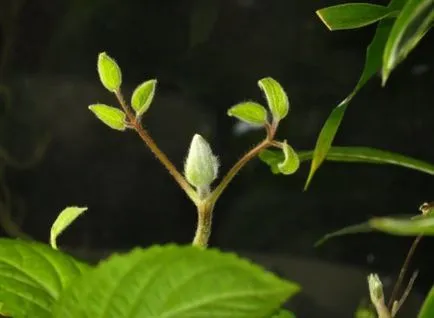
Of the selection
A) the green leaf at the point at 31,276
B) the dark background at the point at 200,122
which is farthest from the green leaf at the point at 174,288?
the dark background at the point at 200,122

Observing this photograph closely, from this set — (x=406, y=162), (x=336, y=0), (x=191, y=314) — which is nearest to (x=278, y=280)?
(x=191, y=314)

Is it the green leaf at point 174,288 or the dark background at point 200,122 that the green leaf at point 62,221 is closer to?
the green leaf at point 174,288

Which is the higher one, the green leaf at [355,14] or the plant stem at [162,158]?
the green leaf at [355,14]

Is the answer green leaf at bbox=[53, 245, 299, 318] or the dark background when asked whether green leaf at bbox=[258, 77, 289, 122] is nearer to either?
green leaf at bbox=[53, 245, 299, 318]

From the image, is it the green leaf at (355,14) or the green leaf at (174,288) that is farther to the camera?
the green leaf at (355,14)

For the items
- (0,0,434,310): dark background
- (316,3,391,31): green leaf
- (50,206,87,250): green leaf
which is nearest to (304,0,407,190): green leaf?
(316,3,391,31): green leaf

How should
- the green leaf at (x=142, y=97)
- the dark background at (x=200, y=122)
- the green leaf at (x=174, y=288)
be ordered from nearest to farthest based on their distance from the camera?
1. the green leaf at (x=174, y=288)
2. the green leaf at (x=142, y=97)
3. the dark background at (x=200, y=122)
